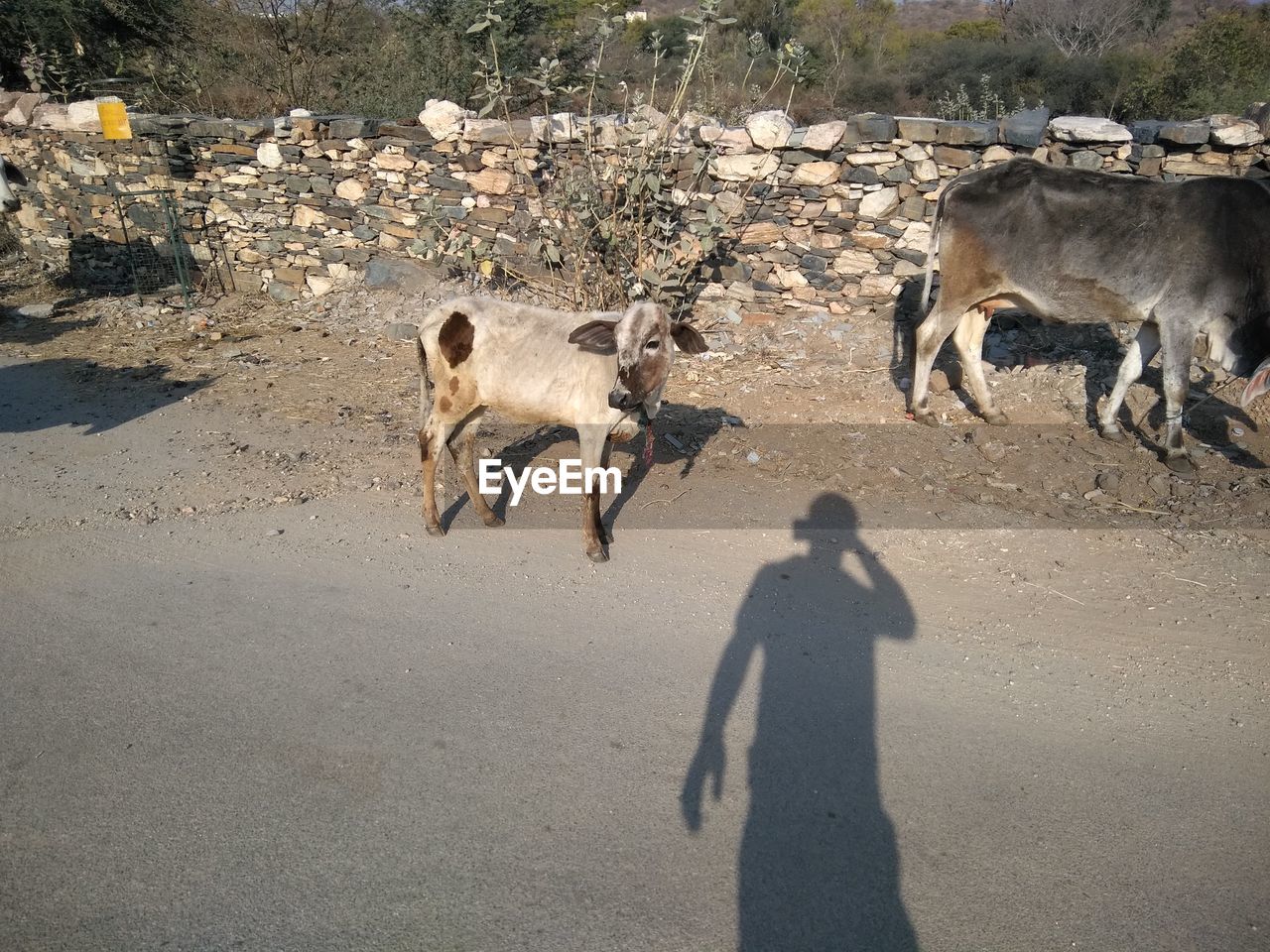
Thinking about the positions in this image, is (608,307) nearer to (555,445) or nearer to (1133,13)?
(555,445)

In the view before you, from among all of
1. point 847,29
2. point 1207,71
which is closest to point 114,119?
point 1207,71

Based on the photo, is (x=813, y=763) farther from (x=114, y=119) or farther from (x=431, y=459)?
(x=114, y=119)

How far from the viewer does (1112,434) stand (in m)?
6.69

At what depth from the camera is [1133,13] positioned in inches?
1033

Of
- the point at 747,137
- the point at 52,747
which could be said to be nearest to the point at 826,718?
the point at 52,747

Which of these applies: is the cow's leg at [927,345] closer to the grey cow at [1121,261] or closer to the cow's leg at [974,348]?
the grey cow at [1121,261]

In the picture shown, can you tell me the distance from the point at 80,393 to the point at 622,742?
7.07m

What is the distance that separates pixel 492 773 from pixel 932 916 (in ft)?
5.58

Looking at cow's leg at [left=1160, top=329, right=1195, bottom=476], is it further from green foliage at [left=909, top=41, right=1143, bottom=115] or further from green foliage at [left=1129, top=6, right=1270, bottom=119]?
green foliage at [left=909, top=41, right=1143, bottom=115]

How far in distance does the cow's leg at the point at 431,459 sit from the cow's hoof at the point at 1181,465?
5267 millimetres

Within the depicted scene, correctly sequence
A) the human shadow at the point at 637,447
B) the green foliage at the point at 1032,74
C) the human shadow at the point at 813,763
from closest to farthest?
the human shadow at the point at 813,763 < the human shadow at the point at 637,447 < the green foliage at the point at 1032,74

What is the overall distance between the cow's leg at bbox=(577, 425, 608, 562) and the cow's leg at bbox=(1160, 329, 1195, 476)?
4.38 m

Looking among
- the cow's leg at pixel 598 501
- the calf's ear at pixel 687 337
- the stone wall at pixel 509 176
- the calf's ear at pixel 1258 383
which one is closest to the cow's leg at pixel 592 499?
the cow's leg at pixel 598 501

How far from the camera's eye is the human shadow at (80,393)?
23.4 ft
